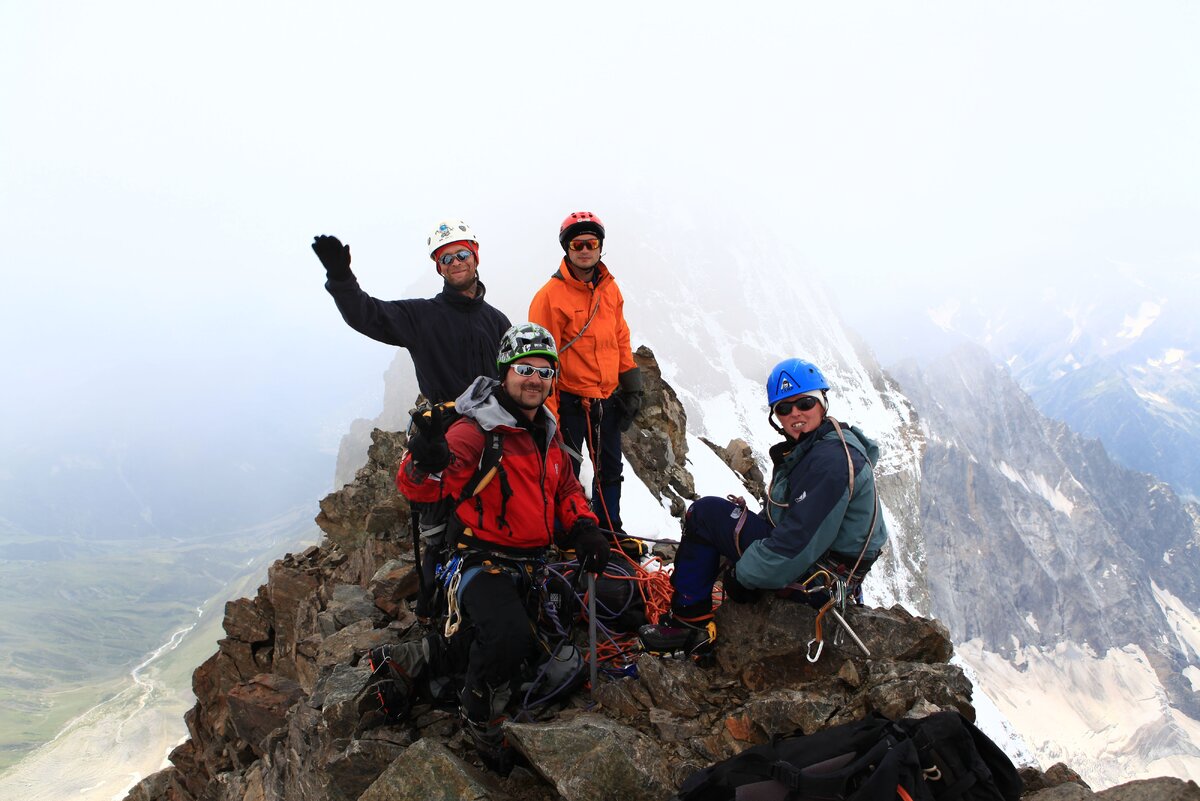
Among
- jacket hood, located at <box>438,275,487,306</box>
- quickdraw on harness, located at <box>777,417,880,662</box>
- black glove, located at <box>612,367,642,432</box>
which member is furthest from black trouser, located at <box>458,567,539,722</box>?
black glove, located at <box>612,367,642,432</box>

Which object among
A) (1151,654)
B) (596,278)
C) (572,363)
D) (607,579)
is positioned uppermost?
(596,278)

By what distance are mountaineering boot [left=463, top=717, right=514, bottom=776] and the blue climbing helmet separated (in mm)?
3881

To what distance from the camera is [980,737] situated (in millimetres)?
4035

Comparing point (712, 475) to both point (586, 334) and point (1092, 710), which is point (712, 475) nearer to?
point (586, 334)

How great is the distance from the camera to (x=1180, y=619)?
172 meters

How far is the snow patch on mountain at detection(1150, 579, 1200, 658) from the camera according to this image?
163012 mm

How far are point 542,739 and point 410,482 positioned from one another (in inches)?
100

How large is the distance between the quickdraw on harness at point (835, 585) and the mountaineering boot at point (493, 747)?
2816 mm

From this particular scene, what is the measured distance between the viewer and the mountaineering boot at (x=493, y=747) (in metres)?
5.53

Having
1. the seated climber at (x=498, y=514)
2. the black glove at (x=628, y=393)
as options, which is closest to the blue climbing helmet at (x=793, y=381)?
the seated climber at (x=498, y=514)

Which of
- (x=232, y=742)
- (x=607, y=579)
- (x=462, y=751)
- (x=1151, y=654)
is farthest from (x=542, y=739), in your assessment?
(x=1151, y=654)

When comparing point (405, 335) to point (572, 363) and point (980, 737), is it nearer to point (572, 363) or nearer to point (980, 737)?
point (572, 363)

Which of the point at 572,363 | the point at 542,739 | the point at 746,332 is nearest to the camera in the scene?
the point at 542,739

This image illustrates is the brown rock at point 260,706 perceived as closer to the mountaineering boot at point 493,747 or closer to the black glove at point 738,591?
the mountaineering boot at point 493,747
